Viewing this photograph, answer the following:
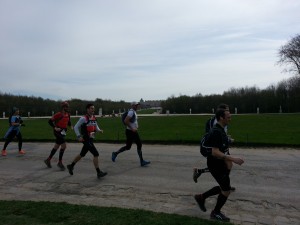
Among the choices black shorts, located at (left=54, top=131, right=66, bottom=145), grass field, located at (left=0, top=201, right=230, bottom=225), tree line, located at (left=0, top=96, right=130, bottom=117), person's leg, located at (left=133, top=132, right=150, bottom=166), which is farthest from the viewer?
tree line, located at (left=0, top=96, right=130, bottom=117)

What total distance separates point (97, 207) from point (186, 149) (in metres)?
7.70

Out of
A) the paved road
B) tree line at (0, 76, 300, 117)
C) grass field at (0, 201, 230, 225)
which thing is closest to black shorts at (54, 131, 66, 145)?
the paved road

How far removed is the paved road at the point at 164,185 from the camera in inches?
239

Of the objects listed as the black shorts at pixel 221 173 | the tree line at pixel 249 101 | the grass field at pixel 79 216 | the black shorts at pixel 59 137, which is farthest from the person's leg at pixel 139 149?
the tree line at pixel 249 101

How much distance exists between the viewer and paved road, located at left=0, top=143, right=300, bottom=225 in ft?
19.9

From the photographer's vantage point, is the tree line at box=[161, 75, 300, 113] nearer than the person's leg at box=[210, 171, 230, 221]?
No

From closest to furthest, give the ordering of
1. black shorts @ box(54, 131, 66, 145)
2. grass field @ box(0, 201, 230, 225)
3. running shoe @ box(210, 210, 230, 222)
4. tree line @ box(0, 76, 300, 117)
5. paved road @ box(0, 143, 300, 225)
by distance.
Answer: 1. grass field @ box(0, 201, 230, 225)
2. running shoe @ box(210, 210, 230, 222)
3. paved road @ box(0, 143, 300, 225)
4. black shorts @ box(54, 131, 66, 145)
5. tree line @ box(0, 76, 300, 117)

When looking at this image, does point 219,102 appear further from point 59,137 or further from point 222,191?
point 222,191

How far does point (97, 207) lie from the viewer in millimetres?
5992

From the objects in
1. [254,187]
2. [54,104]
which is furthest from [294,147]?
[54,104]

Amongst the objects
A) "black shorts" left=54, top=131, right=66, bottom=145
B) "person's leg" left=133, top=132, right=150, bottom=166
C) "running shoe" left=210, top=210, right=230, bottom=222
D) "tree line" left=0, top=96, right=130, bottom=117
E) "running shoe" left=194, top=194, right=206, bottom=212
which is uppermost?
"tree line" left=0, top=96, right=130, bottom=117

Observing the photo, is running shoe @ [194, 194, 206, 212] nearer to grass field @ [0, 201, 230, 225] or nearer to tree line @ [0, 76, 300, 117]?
grass field @ [0, 201, 230, 225]

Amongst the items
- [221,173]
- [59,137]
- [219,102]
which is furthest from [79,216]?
[219,102]

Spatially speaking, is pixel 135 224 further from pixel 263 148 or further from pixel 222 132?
pixel 263 148
